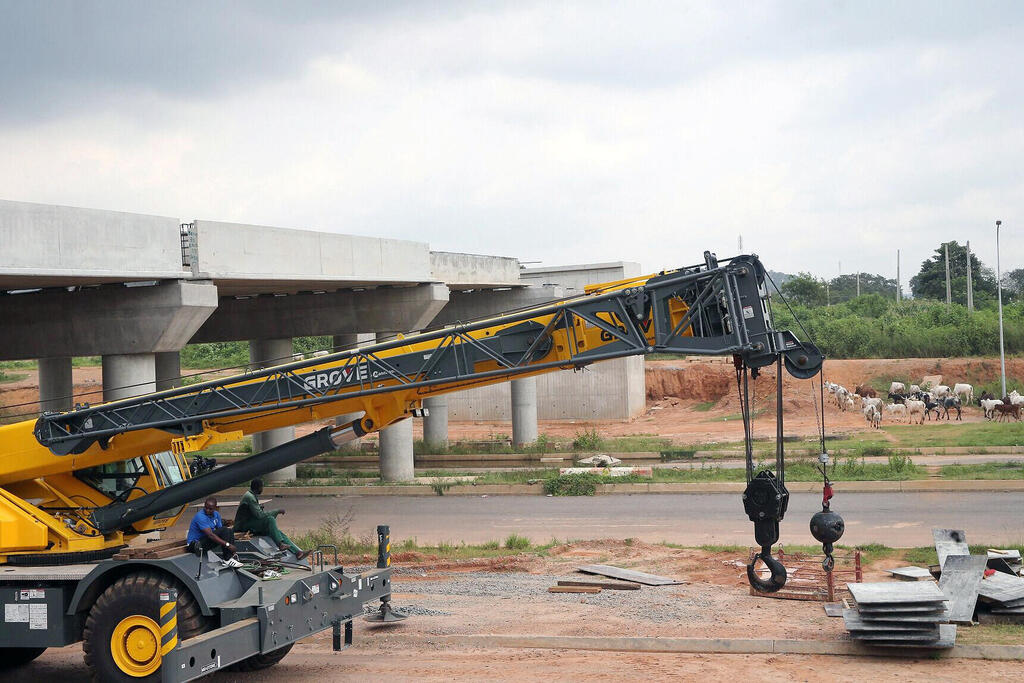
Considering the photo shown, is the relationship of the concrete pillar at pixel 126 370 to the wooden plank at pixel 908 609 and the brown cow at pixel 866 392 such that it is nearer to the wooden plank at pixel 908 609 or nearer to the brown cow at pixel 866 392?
the wooden plank at pixel 908 609

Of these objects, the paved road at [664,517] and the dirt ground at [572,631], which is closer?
the dirt ground at [572,631]

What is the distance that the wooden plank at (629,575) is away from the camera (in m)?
16.7

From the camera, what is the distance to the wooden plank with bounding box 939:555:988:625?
13500 mm

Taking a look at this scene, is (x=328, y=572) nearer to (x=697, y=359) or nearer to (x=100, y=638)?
(x=100, y=638)

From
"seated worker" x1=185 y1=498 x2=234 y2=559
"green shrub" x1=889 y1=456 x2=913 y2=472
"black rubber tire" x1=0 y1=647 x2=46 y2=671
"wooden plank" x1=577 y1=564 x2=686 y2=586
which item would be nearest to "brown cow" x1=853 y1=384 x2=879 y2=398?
"green shrub" x1=889 y1=456 x2=913 y2=472

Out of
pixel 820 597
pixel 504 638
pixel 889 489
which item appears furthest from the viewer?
pixel 889 489

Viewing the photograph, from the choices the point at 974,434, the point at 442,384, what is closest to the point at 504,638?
the point at 442,384

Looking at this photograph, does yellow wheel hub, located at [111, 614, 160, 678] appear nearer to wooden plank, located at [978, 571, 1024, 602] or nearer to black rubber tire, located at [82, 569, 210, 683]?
black rubber tire, located at [82, 569, 210, 683]

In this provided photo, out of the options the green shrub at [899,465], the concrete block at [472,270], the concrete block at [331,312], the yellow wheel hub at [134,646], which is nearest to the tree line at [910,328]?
the concrete block at [472,270]

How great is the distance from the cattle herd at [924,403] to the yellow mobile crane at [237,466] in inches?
1351

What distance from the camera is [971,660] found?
1206 centimetres

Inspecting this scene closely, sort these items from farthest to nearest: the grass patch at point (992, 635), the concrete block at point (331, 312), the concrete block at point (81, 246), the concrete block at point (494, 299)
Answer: the concrete block at point (494, 299)
the concrete block at point (331, 312)
the concrete block at point (81, 246)
the grass patch at point (992, 635)

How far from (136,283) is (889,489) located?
19102 mm

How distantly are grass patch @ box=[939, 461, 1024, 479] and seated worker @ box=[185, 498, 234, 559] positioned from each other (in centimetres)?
2170
